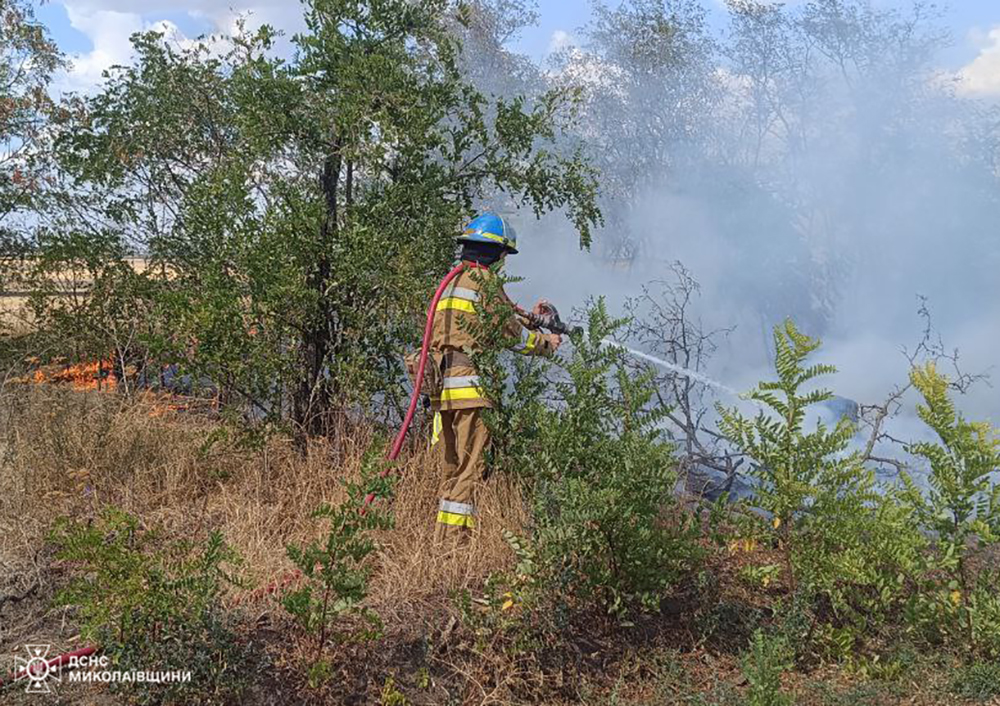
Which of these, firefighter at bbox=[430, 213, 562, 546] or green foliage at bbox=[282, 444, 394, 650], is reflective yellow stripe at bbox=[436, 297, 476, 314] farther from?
green foliage at bbox=[282, 444, 394, 650]

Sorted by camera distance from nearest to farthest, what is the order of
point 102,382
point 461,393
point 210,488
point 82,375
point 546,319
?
point 461,393, point 546,319, point 210,488, point 82,375, point 102,382

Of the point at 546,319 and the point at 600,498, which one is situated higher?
the point at 546,319

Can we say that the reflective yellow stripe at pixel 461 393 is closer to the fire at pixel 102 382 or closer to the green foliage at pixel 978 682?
the fire at pixel 102 382

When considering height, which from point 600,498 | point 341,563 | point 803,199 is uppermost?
point 803,199

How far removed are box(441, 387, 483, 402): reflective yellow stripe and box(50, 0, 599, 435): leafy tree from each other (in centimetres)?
67

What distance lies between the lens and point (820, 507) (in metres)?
3.92

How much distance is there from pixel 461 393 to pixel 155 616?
73.0 inches

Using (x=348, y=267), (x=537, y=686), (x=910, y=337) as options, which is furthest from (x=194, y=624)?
(x=910, y=337)

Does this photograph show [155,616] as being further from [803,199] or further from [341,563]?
[803,199]

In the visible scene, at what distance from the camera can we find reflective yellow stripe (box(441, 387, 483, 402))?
4.59 meters

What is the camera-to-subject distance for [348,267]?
204 inches

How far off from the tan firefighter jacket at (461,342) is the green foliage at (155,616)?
1525 mm

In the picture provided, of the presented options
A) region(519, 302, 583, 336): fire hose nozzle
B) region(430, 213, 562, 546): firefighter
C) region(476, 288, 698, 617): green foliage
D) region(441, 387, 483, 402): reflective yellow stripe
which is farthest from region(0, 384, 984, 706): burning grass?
region(519, 302, 583, 336): fire hose nozzle

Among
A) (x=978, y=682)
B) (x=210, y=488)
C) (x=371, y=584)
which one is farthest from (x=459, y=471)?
(x=978, y=682)
